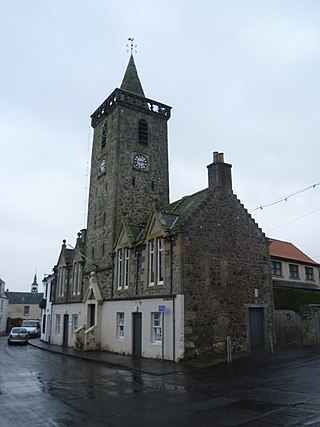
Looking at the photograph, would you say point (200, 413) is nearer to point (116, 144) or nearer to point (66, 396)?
point (66, 396)

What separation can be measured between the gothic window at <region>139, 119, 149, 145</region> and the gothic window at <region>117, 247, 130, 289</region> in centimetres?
1011

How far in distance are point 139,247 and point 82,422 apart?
16005mm

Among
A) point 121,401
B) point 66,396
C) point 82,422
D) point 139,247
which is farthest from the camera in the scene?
point 139,247

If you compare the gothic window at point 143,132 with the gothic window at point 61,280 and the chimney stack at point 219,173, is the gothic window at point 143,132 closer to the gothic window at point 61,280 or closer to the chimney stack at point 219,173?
the chimney stack at point 219,173

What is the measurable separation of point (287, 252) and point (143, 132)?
16.8 m

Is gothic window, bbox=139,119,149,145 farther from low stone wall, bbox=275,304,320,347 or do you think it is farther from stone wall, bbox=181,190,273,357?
low stone wall, bbox=275,304,320,347

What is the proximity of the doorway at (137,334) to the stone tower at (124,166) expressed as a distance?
218 inches

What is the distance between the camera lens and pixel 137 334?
75.2 ft

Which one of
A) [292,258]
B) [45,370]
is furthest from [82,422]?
[292,258]

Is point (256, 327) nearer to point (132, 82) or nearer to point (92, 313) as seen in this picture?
point (92, 313)

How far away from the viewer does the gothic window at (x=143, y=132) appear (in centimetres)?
3243

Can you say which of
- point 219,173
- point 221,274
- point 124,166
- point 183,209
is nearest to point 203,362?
point 221,274

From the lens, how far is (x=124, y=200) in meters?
29.7

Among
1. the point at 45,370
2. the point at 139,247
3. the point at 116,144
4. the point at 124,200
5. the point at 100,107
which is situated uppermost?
the point at 100,107
